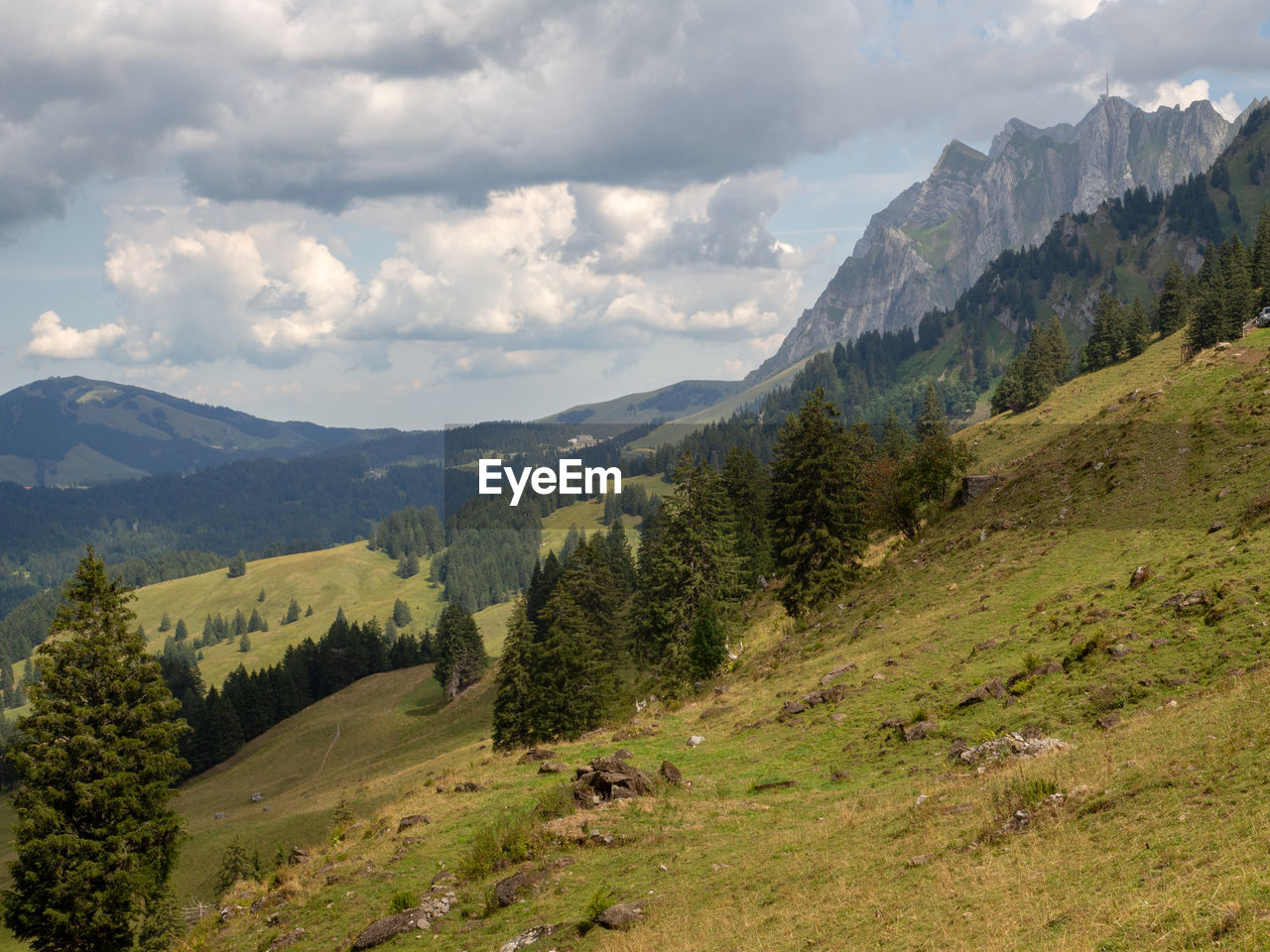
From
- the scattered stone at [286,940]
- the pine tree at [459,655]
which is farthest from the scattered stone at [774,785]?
the pine tree at [459,655]

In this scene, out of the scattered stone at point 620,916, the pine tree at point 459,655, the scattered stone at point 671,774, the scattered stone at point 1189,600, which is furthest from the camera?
the pine tree at point 459,655

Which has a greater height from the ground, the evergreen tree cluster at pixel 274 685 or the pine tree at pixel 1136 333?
the pine tree at pixel 1136 333

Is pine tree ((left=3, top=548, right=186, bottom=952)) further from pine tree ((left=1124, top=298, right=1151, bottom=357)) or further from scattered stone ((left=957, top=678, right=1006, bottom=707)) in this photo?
pine tree ((left=1124, top=298, right=1151, bottom=357))

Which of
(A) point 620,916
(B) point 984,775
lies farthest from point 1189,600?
(A) point 620,916

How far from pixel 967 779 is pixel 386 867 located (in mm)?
17606

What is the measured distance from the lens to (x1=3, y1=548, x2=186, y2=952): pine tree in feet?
99.7

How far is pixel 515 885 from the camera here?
2111cm

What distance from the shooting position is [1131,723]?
20531 millimetres

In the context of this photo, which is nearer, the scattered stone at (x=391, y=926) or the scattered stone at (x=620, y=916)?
the scattered stone at (x=620, y=916)

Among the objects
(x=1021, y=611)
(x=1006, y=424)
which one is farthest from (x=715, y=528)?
(x=1006, y=424)

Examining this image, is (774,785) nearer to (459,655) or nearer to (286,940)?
(286,940)

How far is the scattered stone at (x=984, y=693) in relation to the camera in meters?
27.8

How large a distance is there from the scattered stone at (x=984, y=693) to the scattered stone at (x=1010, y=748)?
3863 millimetres

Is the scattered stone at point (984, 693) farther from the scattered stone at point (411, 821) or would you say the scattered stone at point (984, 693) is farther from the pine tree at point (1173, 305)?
the pine tree at point (1173, 305)
